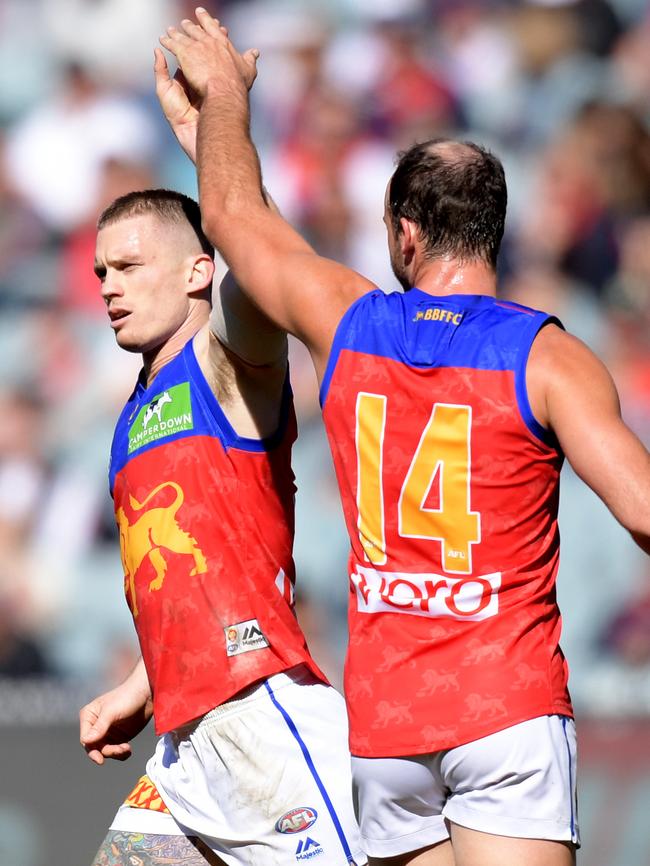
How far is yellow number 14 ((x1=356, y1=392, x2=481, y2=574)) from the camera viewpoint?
254cm

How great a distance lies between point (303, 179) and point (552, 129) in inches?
66.3

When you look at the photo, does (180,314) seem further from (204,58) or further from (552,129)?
(552,129)

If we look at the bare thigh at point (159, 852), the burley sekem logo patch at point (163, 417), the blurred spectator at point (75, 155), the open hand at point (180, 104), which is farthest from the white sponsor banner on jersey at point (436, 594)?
the blurred spectator at point (75, 155)

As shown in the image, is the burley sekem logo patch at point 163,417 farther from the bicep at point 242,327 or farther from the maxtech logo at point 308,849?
the maxtech logo at point 308,849

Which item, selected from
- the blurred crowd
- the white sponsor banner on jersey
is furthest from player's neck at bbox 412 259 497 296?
the blurred crowd

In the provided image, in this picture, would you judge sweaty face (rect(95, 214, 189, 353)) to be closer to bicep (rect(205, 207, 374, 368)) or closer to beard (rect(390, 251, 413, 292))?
bicep (rect(205, 207, 374, 368))

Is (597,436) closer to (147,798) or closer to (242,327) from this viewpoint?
(242,327)

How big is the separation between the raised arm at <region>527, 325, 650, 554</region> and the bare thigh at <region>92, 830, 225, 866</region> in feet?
4.57

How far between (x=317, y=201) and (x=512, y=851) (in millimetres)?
6514

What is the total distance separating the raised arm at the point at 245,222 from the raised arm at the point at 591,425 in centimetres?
46

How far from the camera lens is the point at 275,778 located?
303cm

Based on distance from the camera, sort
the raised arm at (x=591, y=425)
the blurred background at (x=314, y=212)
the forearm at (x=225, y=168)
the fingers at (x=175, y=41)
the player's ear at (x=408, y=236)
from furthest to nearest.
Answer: the blurred background at (x=314, y=212)
the fingers at (x=175, y=41)
the forearm at (x=225, y=168)
the player's ear at (x=408, y=236)
the raised arm at (x=591, y=425)

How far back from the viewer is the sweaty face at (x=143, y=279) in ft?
10.9

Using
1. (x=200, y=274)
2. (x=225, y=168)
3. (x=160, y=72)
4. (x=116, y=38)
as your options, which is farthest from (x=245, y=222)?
(x=116, y=38)
